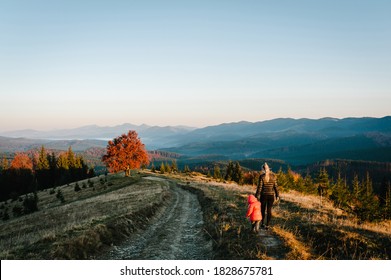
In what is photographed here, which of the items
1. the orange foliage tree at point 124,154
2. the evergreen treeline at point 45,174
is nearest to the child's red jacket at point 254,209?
the orange foliage tree at point 124,154

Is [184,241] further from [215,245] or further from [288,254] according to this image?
[288,254]

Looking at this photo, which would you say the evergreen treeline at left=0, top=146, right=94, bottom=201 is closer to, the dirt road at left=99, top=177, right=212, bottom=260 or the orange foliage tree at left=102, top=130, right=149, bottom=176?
the orange foliage tree at left=102, top=130, right=149, bottom=176

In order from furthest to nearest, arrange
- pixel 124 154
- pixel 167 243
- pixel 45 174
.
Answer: pixel 45 174 < pixel 124 154 < pixel 167 243

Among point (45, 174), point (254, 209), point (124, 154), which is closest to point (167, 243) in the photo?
point (254, 209)

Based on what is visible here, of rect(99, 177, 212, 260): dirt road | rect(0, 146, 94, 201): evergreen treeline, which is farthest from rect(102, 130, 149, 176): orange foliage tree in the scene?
rect(99, 177, 212, 260): dirt road

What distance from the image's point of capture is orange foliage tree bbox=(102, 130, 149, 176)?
6170 centimetres

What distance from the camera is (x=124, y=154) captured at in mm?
62031

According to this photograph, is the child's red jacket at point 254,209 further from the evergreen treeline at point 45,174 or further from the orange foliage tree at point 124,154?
the evergreen treeline at point 45,174

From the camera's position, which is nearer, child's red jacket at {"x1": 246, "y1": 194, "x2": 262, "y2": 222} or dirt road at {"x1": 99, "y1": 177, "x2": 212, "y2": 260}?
dirt road at {"x1": 99, "y1": 177, "x2": 212, "y2": 260}

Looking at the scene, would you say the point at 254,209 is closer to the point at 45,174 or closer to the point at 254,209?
the point at 254,209

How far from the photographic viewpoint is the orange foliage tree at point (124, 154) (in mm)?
61703

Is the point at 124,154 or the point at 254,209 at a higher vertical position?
the point at 254,209
